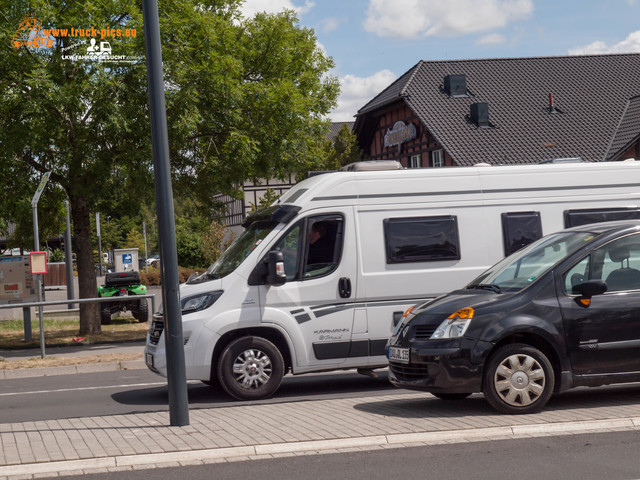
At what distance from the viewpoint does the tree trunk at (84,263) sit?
65.2 ft

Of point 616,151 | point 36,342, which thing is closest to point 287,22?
point 36,342

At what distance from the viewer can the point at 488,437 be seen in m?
6.91

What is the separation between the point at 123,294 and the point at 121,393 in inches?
538

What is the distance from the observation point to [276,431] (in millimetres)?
7305

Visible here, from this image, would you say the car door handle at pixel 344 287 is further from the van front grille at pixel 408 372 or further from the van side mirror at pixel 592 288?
the van side mirror at pixel 592 288

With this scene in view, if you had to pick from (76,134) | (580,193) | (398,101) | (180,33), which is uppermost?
(398,101)

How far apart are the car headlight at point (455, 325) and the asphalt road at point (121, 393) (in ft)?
7.77

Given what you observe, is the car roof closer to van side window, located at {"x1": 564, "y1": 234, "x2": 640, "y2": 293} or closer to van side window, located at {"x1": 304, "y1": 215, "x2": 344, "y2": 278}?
van side window, located at {"x1": 564, "y1": 234, "x2": 640, "y2": 293}

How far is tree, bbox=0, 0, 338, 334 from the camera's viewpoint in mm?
17281

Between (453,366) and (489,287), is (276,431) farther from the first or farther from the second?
(489,287)

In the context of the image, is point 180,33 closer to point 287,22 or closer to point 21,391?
point 287,22

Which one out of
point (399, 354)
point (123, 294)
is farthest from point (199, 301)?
point (123, 294)

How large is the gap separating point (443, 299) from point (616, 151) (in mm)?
32828

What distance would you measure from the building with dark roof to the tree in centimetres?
1957
